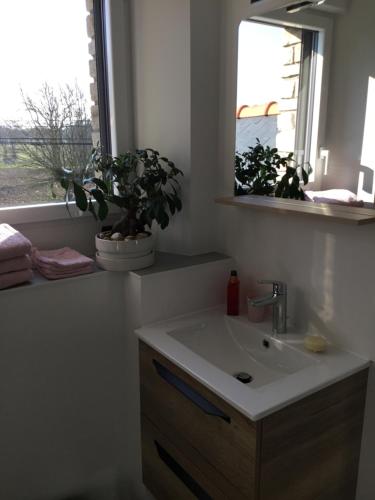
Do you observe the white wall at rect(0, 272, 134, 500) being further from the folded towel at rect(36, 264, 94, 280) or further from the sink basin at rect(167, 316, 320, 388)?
the sink basin at rect(167, 316, 320, 388)

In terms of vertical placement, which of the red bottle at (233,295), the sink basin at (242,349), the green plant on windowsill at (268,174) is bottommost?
the sink basin at (242,349)

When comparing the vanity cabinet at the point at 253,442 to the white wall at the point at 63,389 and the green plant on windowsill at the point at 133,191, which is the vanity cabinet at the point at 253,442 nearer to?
the white wall at the point at 63,389

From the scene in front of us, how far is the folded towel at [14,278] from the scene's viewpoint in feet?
4.73

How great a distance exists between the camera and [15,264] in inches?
57.4

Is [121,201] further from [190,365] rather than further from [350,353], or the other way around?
[350,353]

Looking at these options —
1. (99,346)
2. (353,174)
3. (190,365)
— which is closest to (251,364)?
(190,365)

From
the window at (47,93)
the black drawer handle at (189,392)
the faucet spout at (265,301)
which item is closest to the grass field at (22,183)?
the window at (47,93)

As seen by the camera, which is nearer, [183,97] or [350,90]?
[350,90]

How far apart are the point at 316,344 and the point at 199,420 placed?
46 centimetres

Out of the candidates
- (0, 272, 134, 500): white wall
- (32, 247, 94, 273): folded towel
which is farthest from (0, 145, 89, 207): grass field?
(0, 272, 134, 500): white wall

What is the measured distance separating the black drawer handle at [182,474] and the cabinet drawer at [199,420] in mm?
103

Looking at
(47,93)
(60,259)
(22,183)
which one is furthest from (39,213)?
(47,93)

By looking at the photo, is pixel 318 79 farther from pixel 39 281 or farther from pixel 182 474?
pixel 182 474

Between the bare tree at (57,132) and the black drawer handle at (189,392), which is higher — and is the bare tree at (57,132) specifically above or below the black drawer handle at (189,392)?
above
